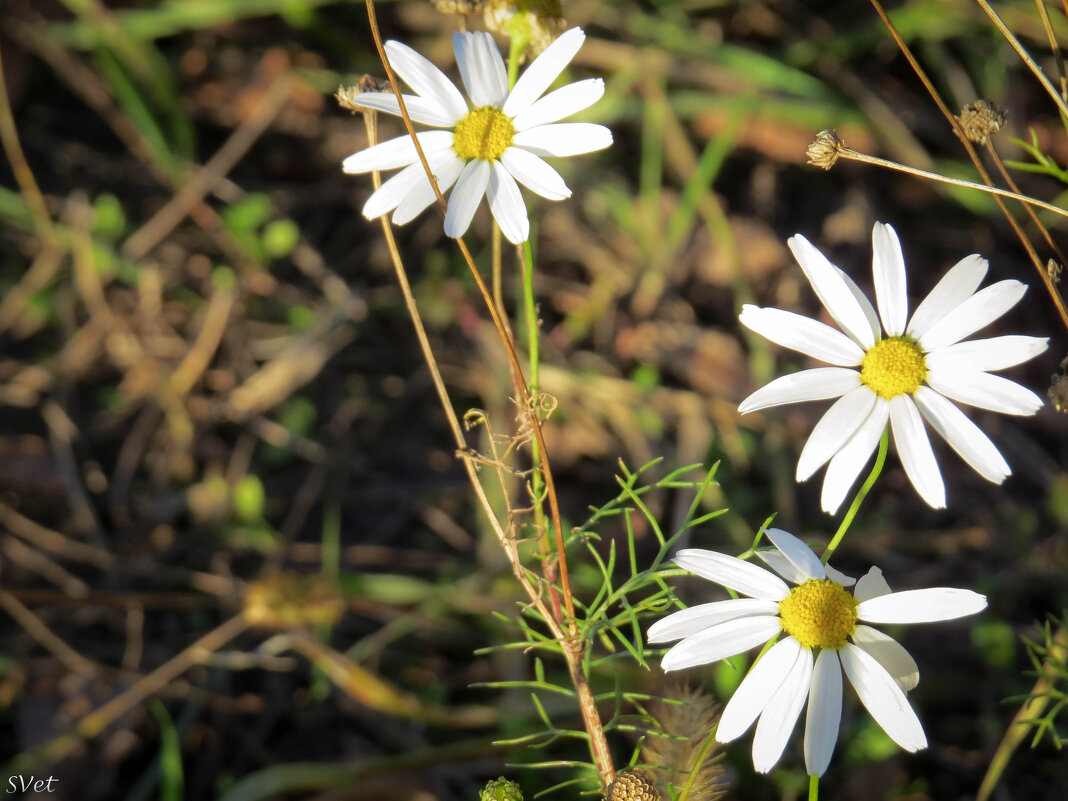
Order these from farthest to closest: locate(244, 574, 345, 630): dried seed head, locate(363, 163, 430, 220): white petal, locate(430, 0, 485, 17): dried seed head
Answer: locate(244, 574, 345, 630): dried seed head → locate(430, 0, 485, 17): dried seed head → locate(363, 163, 430, 220): white petal

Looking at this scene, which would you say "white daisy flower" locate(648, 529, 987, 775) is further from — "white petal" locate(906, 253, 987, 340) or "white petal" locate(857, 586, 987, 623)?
"white petal" locate(906, 253, 987, 340)

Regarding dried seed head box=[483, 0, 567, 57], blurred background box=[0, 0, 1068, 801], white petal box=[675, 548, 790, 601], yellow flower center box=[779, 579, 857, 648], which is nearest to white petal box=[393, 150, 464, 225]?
dried seed head box=[483, 0, 567, 57]

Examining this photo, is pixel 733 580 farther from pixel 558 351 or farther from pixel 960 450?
pixel 558 351

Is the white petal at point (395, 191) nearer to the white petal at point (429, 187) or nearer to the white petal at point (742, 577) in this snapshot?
the white petal at point (429, 187)

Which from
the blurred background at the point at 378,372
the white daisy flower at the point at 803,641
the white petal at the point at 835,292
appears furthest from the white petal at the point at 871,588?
the blurred background at the point at 378,372

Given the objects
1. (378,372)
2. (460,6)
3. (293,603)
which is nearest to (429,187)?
(460,6)

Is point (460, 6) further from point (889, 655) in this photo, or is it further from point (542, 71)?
point (889, 655)
